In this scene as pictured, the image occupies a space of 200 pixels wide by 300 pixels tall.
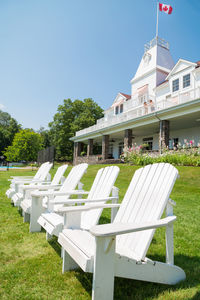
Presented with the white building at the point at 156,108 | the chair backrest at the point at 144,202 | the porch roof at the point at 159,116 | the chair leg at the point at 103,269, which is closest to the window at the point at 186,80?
the white building at the point at 156,108

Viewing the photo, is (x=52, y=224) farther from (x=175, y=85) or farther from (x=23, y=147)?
(x=23, y=147)

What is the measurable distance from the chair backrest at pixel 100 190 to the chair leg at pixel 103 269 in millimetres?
1229

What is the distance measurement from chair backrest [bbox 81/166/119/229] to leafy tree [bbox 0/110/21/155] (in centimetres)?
4415

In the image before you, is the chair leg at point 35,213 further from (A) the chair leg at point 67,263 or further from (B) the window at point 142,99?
(B) the window at point 142,99

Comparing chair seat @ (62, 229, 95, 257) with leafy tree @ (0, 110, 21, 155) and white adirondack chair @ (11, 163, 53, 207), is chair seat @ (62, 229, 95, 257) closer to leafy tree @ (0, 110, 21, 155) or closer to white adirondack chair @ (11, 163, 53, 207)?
white adirondack chair @ (11, 163, 53, 207)

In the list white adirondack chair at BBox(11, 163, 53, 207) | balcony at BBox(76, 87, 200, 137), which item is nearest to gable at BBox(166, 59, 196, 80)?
balcony at BBox(76, 87, 200, 137)

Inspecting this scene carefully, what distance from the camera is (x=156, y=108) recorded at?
1486 cm

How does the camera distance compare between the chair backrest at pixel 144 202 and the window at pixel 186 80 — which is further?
the window at pixel 186 80

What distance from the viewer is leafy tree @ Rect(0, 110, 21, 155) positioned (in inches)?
1801

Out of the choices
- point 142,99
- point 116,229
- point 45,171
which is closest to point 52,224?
point 116,229

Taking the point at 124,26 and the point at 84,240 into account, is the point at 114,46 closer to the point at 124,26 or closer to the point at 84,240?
the point at 124,26

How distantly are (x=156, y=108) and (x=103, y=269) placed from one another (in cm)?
1480

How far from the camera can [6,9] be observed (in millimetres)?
10367

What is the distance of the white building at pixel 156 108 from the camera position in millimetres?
13906
